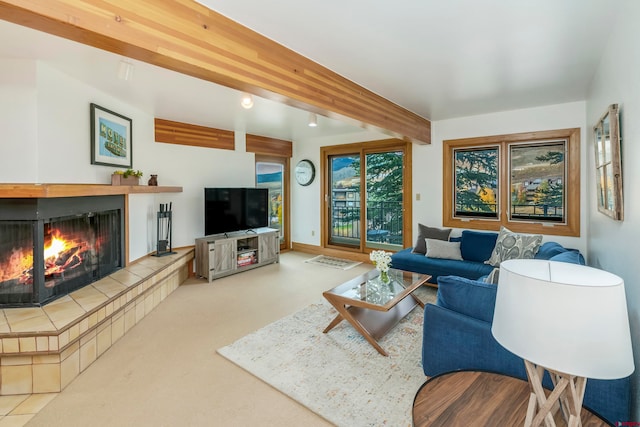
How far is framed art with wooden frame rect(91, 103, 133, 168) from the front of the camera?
3.17m

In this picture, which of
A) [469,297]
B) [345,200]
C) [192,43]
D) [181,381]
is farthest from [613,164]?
[345,200]

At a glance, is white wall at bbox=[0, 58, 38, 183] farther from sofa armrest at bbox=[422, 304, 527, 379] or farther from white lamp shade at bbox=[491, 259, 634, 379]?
white lamp shade at bbox=[491, 259, 634, 379]

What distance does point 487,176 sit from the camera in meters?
4.32

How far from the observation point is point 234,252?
15.7 ft

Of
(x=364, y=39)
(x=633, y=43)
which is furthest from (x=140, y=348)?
(x=633, y=43)

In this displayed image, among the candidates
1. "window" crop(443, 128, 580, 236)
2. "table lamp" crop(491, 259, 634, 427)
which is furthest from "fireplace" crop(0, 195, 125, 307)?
"window" crop(443, 128, 580, 236)

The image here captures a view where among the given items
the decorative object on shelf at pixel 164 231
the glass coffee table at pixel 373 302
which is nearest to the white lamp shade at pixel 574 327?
the glass coffee table at pixel 373 302

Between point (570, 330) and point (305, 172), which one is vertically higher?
point (305, 172)

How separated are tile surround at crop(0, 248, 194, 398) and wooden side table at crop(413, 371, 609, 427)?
2.33 metres

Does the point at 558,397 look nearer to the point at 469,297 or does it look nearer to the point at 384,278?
the point at 469,297

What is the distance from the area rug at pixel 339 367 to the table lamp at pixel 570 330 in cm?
114

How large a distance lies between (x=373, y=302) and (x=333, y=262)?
3.02 metres

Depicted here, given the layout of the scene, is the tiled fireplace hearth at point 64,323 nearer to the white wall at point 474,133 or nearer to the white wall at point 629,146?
the white wall at point 629,146

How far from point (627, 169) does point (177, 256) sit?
4.41 m
